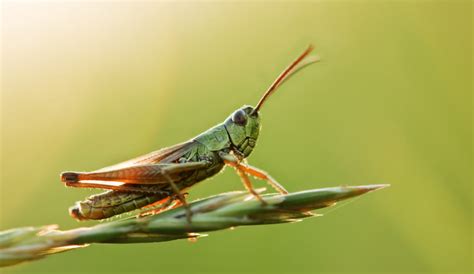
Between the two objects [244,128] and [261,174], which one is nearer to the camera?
[261,174]

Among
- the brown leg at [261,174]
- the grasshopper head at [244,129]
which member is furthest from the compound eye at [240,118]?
the brown leg at [261,174]

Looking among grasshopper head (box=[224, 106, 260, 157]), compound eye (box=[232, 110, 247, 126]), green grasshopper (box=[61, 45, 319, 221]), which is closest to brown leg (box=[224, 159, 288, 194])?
green grasshopper (box=[61, 45, 319, 221])

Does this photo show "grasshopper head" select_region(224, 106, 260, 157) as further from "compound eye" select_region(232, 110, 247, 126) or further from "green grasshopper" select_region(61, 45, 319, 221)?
"green grasshopper" select_region(61, 45, 319, 221)

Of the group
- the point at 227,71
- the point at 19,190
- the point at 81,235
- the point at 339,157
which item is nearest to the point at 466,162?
the point at 339,157

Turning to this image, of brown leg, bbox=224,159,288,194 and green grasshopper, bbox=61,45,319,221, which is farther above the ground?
green grasshopper, bbox=61,45,319,221

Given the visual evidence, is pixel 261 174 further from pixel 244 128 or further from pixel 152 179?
pixel 152 179

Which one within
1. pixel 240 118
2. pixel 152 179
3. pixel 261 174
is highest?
pixel 240 118

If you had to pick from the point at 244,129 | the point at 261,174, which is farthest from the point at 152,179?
the point at 244,129

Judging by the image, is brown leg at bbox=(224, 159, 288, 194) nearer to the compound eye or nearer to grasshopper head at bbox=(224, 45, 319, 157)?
grasshopper head at bbox=(224, 45, 319, 157)

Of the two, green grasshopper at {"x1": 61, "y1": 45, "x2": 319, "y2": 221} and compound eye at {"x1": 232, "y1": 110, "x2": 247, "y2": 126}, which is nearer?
green grasshopper at {"x1": 61, "y1": 45, "x2": 319, "y2": 221}
